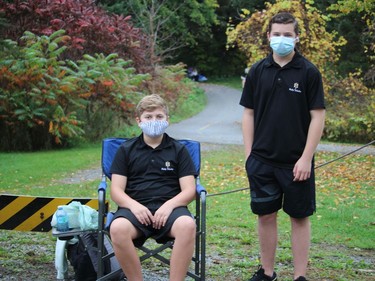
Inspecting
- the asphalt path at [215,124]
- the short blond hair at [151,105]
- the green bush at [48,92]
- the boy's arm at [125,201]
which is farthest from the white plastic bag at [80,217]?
the asphalt path at [215,124]

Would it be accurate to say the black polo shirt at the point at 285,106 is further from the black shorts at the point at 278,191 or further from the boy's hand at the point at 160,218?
the boy's hand at the point at 160,218

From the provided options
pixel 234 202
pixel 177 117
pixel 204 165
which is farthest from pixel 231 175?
pixel 177 117

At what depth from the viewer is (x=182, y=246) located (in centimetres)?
445

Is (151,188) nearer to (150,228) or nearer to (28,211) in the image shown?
(150,228)

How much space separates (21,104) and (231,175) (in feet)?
18.4

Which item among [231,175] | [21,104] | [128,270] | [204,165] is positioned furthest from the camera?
[21,104]

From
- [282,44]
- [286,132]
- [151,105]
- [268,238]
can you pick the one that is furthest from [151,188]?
[282,44]

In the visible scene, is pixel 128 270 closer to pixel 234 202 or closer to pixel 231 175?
pixel 234 202

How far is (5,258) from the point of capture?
5.70m

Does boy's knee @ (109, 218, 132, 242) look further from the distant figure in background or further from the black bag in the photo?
the distant figure in background

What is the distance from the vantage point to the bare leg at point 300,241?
15.5 ft

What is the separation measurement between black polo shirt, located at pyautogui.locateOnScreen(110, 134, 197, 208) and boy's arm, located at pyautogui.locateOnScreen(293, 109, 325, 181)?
828mm

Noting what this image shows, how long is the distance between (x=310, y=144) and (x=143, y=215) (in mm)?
1210

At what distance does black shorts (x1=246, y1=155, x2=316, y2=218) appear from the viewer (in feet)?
15.2
